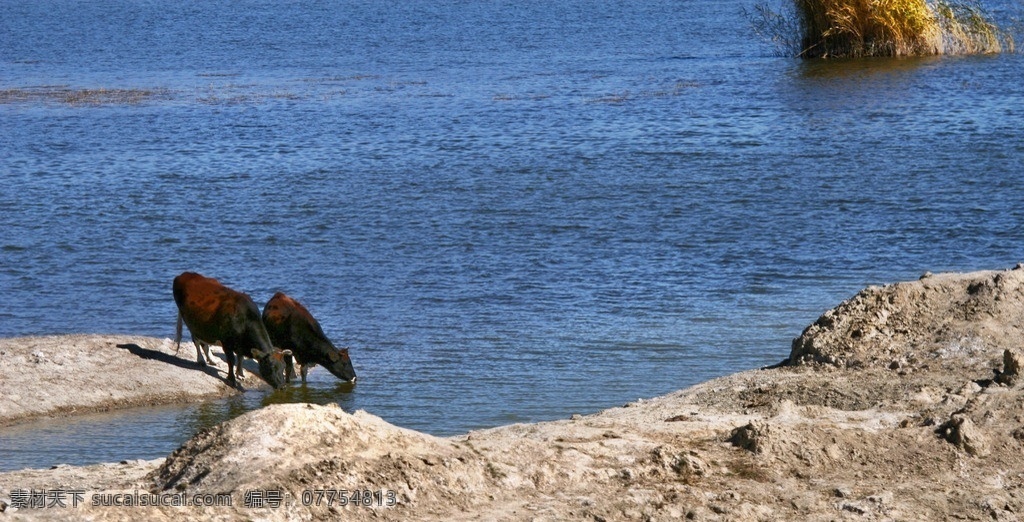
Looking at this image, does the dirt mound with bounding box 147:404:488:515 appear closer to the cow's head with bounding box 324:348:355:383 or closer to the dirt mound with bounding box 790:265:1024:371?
the dirt mound with bounding box 790:265:1024:371

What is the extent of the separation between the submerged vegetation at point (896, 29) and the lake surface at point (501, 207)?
703mm

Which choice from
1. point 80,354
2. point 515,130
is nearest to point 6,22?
point 515,130

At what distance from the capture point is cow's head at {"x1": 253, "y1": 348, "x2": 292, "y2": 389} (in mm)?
11734

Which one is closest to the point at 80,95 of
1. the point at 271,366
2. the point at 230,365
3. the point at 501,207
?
the point at 501,207

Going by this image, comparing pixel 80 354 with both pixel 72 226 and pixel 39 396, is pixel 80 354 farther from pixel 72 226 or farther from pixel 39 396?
pixel 72 226

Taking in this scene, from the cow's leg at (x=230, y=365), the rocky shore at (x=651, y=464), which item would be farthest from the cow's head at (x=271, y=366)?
the rocky shore at (x=651, y=464)

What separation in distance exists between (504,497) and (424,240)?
9990 millimetres

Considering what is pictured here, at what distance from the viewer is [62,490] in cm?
691

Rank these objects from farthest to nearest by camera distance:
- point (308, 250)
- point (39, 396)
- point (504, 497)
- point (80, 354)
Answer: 1. point (308, 250)
2. point (80, 354)
3. point (39, 396)
4. point (504, 497)

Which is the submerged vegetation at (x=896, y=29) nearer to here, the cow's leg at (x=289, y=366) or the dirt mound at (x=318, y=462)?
the cow's leg at (x=289, y=366)

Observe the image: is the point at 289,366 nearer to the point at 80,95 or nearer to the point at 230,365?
the point at 230,365

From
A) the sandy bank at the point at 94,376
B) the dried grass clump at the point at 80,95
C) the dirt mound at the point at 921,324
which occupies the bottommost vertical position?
the sandy bank at the point at 94,376

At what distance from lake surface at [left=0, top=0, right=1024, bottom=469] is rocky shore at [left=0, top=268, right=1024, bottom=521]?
2.18 m

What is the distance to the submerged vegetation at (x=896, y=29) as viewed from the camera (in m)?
30.3
